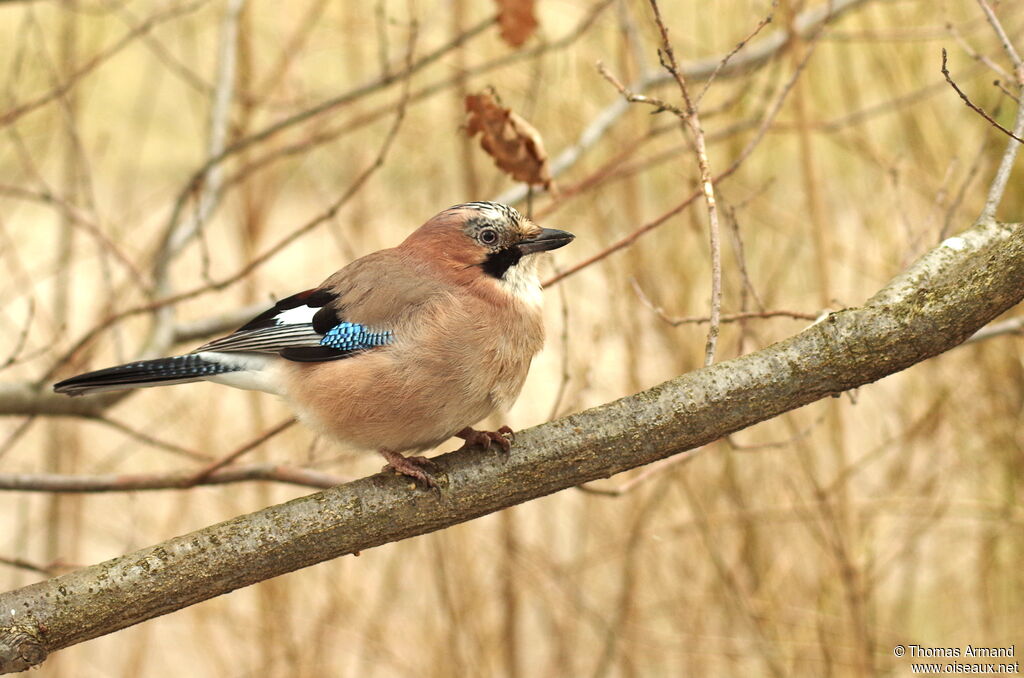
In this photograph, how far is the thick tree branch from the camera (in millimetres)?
2625

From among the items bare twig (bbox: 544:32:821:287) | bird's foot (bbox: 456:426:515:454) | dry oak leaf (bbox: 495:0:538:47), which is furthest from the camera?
dry oak leaf (bbox: 495:0:538:47)

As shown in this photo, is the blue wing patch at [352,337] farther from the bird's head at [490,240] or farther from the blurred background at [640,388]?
the blurred background at [640,388]

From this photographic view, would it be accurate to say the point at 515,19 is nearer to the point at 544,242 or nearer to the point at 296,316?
the point at 544,242

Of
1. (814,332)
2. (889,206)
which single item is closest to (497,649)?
(889,206)

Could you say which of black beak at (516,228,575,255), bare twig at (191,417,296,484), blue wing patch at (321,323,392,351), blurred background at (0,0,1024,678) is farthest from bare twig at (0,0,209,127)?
black beak at (516,228,575,255)

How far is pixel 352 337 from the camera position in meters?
3.69

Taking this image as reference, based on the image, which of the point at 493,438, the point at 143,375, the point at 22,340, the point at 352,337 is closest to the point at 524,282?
the point at 352,337

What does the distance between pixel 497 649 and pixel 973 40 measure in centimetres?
472

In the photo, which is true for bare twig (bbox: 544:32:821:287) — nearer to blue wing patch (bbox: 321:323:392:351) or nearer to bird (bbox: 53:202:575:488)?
bird (bbox: 53:202:575:488)

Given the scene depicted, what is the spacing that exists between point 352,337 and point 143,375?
0.72 metres

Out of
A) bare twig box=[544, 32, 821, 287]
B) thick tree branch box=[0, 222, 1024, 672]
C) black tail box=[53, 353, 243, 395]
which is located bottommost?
thick tree branch box=[0, 222, 1024, 672]

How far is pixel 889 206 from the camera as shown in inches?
245

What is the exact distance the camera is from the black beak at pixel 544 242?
3775mm

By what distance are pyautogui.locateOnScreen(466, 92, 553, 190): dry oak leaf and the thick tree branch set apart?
1092 millimetres
